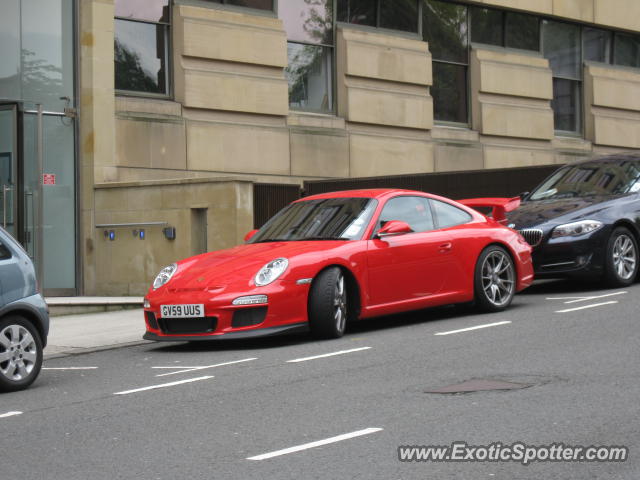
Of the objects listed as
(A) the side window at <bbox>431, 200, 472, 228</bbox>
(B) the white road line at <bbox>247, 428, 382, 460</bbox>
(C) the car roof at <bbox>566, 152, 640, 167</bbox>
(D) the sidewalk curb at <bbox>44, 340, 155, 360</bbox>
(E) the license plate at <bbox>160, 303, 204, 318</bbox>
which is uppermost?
(C) the car roof at <bbox>566, 152, 640, 167</bbox>

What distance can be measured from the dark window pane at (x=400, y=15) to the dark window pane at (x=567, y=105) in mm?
5168

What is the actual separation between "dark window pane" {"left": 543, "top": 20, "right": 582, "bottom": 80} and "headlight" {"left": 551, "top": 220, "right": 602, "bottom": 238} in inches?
589

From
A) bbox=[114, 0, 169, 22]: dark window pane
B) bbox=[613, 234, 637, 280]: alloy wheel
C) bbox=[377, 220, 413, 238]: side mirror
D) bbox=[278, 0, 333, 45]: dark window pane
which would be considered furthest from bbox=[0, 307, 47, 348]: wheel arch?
bbox=[278, 0, 333, 45]: dark window pane

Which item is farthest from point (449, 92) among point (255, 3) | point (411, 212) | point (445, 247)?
point (445, 247)

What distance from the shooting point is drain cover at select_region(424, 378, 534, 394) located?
7617mm

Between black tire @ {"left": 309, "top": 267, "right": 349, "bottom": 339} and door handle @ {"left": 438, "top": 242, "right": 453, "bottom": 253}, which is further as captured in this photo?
door handle @ {"left": 438, "top": 242, "right": 453, "bottom": 253}

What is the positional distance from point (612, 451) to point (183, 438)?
2.43 m

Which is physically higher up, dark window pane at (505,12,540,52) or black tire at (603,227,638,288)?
dark window pane at (505,12,540,52)

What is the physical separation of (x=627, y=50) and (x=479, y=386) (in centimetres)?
2464

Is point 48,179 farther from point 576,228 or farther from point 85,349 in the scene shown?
point 576,228

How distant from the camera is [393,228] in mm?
11250

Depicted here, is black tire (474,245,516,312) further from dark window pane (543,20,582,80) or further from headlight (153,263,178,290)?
dark window pane (543,20,582,80)

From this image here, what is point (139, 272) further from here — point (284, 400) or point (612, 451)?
point (612, 451)

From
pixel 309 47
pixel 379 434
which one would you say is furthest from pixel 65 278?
pixel 379 434
